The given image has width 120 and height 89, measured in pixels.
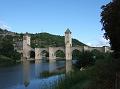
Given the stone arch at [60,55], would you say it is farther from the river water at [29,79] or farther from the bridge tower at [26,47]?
the river water at [29,79]

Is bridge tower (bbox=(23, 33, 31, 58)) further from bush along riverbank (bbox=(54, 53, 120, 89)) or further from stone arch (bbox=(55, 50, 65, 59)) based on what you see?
bush along riverbank (bbox=(54, 53, 120, 89))

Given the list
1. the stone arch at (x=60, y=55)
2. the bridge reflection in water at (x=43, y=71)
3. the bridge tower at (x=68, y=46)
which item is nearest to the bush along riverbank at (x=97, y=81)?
the bridge reflection in water at (x=43, y=71)

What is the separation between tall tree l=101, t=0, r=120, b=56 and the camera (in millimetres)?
19712

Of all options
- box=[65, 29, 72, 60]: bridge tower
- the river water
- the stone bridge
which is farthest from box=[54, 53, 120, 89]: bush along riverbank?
box=[65, 29, 72, 60]: bridge tower

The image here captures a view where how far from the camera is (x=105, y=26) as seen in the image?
22.8 meters

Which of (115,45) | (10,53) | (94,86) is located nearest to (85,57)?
(115,45)

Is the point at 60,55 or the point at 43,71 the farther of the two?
the point at 60,55

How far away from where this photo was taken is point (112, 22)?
68.7 feet

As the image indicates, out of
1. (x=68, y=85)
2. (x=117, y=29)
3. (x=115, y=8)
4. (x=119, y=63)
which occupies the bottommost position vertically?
(x=68, y=85)

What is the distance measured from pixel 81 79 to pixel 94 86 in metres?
5.34

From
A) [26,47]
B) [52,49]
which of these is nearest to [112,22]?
[52,49]

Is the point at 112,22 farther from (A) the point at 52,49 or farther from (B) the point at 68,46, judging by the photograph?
(A) the point at 52,49

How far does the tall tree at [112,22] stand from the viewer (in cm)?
1971

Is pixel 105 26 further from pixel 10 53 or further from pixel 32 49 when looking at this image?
pixel 32 49
